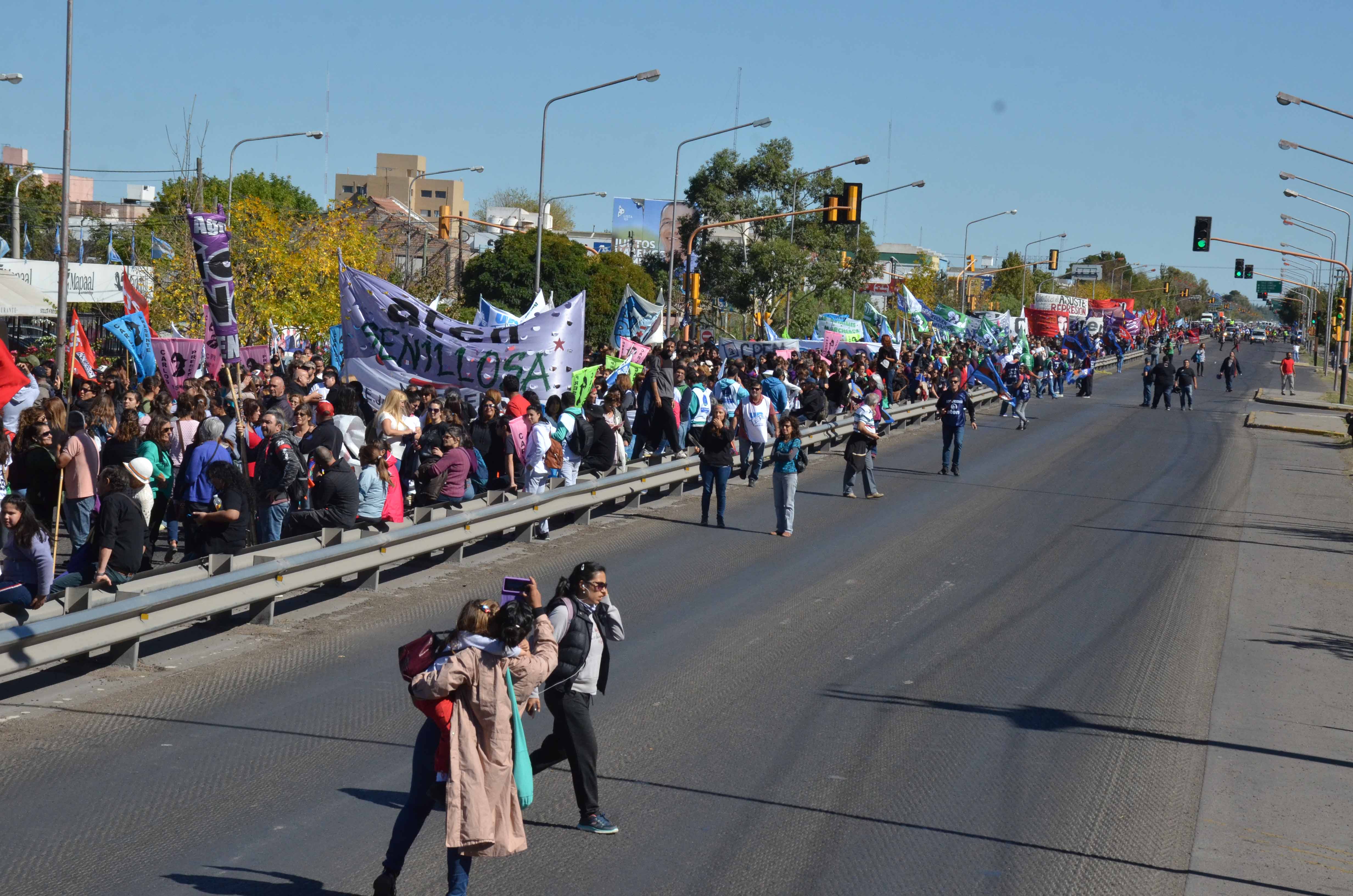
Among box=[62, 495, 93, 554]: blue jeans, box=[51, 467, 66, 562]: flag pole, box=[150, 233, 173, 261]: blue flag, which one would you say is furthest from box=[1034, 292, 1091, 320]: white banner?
box=[51, 467, 66, 562]: flag pole

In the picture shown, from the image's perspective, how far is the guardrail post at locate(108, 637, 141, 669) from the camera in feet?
29.4

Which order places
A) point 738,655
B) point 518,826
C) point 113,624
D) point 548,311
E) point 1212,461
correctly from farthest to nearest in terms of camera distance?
point 1212,461, point 548,311, point 738,655, point 113,624, point 518,826

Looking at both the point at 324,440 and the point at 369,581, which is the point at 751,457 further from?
the point at 369,581

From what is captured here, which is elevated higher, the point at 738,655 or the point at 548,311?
the point at 548,311

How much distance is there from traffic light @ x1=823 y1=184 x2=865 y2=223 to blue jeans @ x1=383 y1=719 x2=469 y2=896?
27.1 meters

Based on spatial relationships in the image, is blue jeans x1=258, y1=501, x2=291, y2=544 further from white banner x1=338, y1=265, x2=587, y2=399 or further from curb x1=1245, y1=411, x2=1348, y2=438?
curb x1=1245, y1=411, x2=1348, y2=438

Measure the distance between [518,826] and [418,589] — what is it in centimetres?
656

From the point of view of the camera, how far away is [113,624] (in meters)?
8.65

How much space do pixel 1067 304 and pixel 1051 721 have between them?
69.0 metres

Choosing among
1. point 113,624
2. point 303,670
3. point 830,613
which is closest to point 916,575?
point 830,613

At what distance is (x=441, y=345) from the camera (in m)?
15.9

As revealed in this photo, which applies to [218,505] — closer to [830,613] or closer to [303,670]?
[303,670]

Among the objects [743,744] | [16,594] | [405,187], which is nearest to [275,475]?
[16,594]

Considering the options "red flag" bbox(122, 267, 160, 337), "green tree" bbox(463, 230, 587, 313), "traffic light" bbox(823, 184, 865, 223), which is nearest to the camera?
"red flag" bbox(122, 267, 160, 337)
